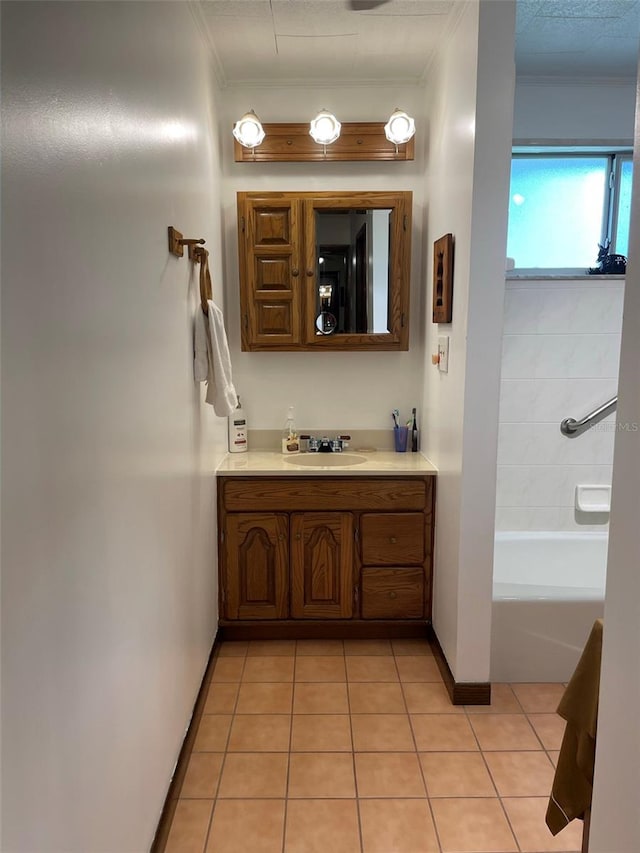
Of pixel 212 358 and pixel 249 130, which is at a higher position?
pixel 249 130

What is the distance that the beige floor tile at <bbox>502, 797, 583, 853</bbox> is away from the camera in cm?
175

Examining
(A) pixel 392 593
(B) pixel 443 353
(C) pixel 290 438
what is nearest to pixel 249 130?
(B) pixel 443 353

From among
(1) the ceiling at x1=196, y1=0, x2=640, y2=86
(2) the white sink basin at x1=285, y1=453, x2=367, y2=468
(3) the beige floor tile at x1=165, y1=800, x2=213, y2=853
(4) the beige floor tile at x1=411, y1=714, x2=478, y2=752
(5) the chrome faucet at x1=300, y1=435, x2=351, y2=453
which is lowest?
(3) the beige floor tile at x1=165, y1=800, x2=213, y2=853

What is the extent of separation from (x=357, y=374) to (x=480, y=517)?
1.20 m

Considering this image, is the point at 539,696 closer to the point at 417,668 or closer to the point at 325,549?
the point at 417,668

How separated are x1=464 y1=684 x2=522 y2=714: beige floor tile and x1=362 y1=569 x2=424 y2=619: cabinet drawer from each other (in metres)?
0.52

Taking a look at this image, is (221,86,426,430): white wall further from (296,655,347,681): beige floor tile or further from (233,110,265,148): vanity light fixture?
(296,655,347,681): beige floor tile

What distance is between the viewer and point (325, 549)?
114 inches

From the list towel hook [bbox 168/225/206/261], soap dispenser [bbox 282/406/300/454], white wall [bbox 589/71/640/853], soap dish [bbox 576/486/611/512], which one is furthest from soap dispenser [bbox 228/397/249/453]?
white wall [bbox 589/71/640/853]

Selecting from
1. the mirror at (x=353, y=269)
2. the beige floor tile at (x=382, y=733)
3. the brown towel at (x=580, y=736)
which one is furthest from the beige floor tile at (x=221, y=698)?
the mirror at (x=353, y=269)

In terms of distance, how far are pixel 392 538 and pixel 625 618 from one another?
192 cm

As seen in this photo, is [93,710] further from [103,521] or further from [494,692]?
[494,692]

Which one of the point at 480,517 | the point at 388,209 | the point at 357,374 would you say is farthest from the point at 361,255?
the point at 480,517

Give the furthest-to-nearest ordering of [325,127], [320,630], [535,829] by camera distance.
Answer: [320,630] < [325,127] < [535,829]
